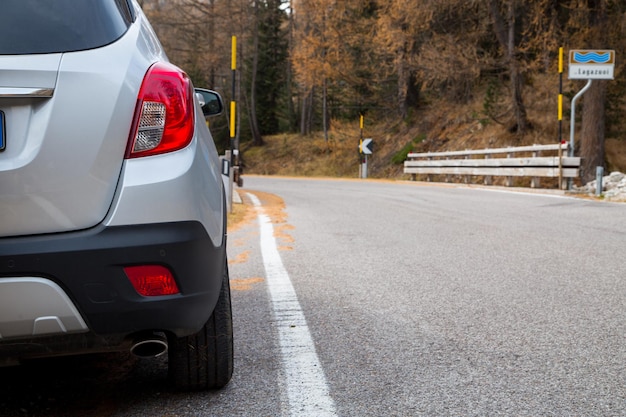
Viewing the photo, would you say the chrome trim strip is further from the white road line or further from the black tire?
the white road line

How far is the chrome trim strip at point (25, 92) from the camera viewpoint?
76.0 inches

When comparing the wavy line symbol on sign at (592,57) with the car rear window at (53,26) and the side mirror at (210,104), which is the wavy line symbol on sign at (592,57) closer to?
the side mirror at (210,104)

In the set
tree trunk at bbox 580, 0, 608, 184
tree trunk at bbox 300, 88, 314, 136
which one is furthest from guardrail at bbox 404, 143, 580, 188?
tree trunk at bbox 300, 88, 314, 136

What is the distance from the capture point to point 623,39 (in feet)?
59.1

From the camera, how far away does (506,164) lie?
57.1 ft

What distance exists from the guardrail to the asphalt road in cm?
846

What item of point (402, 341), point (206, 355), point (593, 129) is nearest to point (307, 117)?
point (593, 129)

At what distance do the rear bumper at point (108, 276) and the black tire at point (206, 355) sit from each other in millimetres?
284

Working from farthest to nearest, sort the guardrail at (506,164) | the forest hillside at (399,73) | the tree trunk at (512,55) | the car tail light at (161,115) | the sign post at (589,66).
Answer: the tree trunk at (512,55), the forest hillside at (399,73), the sign post at (589,66), the guardrail at (506,164), the car tail light at (161,115)

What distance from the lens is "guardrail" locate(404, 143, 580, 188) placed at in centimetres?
1453

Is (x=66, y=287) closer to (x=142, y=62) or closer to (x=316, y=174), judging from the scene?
(x=142, y=62)

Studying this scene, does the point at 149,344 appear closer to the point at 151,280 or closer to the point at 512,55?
the point at 151,280

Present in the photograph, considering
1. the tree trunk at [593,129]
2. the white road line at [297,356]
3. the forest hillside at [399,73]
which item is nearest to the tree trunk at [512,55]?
the forest hillside at [399,73]

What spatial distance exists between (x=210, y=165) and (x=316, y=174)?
32.0m
